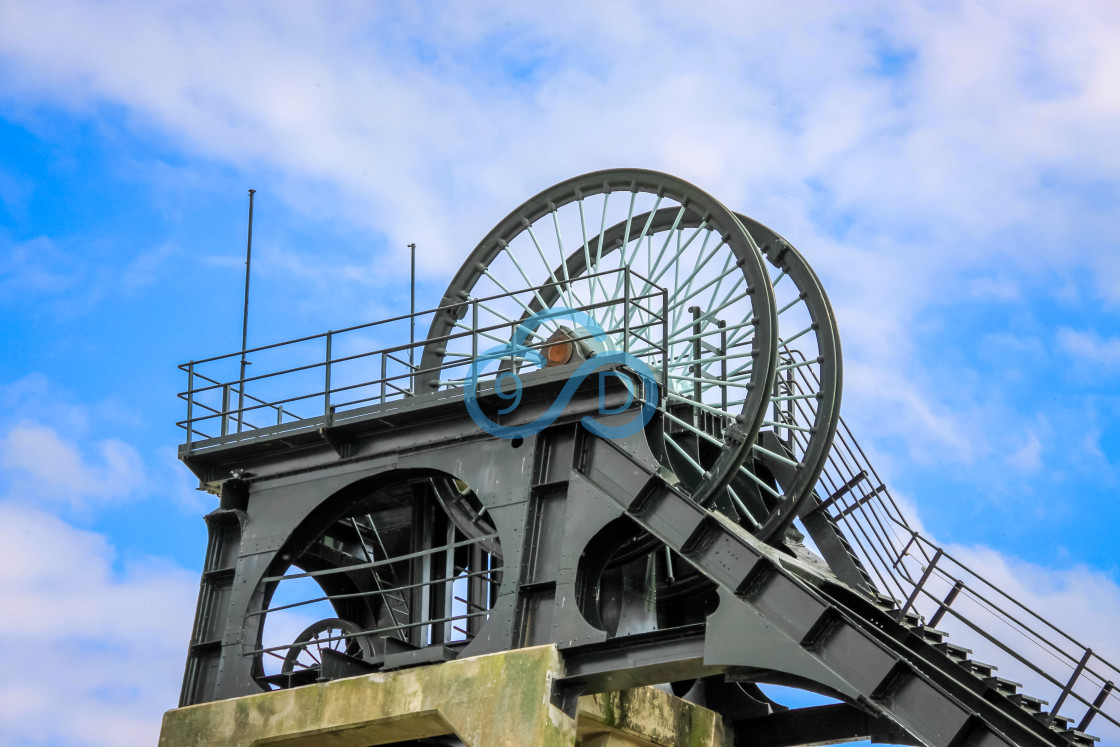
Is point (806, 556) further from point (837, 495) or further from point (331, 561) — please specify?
point (331, 561)

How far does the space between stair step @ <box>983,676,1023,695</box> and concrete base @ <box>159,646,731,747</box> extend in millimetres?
4308

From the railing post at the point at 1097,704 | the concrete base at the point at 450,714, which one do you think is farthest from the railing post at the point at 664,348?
the railing post at the point at 1097,704

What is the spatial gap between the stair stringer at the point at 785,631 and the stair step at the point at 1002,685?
21.6 inches

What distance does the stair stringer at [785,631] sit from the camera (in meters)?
15.7

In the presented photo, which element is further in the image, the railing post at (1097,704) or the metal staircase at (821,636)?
the railing post at (1097,704)

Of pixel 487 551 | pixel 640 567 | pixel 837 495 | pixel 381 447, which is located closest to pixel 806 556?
pixel 837 495

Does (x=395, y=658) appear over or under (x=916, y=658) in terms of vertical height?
under

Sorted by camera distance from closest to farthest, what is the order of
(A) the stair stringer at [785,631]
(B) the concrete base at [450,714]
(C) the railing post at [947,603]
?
(A) the stair stringer at [785,631] < (B) the concrete base at [450,714] < (C) the railing post at [947,603]

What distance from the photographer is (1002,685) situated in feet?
64.0

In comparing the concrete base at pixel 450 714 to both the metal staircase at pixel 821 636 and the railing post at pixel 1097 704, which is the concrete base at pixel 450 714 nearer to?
the metal staircase at pixel 821 636

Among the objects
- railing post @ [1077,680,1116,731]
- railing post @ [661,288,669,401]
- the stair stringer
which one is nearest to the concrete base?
the stair stringer

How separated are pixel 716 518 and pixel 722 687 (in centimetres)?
566

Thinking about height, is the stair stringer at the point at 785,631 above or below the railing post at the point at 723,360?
below

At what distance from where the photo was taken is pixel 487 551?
2259 cm
